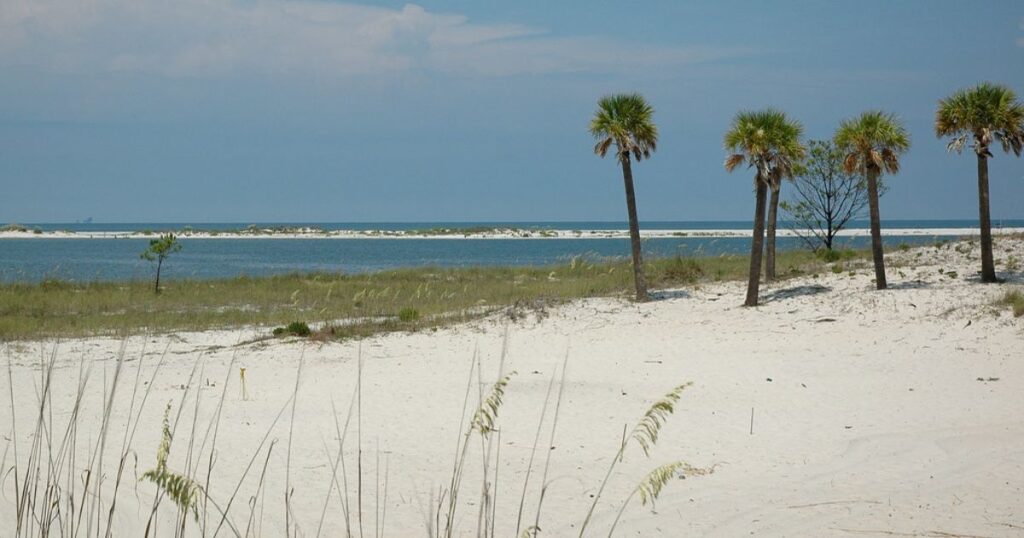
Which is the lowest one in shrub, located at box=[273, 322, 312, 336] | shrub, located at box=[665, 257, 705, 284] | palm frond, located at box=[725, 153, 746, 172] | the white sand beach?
the white sand beach

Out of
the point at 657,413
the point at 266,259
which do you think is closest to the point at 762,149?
the point at 657,413

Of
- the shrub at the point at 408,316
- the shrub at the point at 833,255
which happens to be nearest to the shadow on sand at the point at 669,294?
the shrub at the point at 408,316

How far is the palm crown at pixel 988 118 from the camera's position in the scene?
21281 mm

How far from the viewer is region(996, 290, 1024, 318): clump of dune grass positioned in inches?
710

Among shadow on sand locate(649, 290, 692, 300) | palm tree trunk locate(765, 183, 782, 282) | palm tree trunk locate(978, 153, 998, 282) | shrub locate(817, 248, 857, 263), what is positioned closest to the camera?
palm tree trunk locate(978, 153, 998, 282)

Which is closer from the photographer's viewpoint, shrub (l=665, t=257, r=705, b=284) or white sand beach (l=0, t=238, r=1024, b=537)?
white sand beach (l=0, t=238, r=1024, b=537)

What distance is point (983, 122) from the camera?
21.4m

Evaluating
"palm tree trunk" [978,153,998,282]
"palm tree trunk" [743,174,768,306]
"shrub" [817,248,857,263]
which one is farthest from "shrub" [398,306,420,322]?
"shrub" [817,248,857,263]

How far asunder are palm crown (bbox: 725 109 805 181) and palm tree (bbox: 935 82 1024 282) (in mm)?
3362

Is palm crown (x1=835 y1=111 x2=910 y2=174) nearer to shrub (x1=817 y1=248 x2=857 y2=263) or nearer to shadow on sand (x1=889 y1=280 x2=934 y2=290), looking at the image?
shadow on sand (x1=889 y1=280 x2=934 y2=290)

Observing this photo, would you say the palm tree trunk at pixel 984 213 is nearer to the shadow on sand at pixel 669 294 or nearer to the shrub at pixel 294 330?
the shadow on sand at pixel 669 294

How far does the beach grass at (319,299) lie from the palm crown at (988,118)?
266 inches

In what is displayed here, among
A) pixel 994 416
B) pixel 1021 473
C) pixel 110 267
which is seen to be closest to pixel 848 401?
pixel 994 416

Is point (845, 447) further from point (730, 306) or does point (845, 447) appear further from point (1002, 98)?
point (1002, 98)
